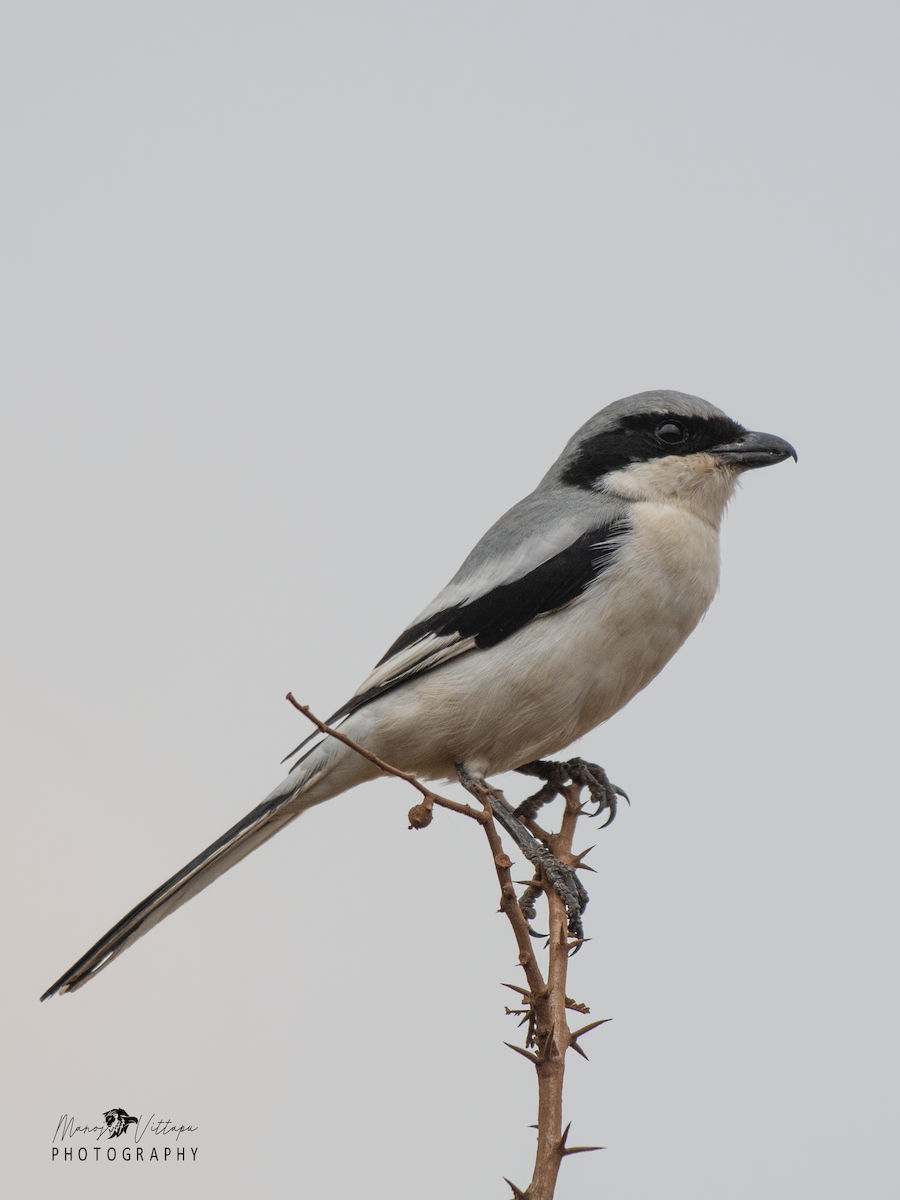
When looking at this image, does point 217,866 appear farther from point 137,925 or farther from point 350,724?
point 350,724

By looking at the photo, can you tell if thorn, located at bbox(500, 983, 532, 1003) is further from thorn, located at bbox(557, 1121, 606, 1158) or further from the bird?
the bird

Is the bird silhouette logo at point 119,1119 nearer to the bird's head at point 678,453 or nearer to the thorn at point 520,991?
the thorn at point 520,991

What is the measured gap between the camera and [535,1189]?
5.81ft

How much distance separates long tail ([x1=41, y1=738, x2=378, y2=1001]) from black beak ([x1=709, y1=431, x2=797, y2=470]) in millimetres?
1718

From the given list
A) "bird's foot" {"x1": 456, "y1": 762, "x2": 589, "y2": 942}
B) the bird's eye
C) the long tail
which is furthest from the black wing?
"bird's foot" {"x1": 456, "y1": 762, "x2": 589, "y2": 942}

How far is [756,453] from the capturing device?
4320 millimetres

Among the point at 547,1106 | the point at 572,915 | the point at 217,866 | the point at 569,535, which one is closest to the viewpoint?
the point at 547,1106

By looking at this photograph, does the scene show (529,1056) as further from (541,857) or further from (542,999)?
(541,857)

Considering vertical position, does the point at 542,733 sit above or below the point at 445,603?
below

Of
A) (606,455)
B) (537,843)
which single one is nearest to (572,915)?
(537,843)

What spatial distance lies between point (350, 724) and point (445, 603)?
54 cm

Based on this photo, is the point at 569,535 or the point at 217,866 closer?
the point at 217,866

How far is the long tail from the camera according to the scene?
3490 mm

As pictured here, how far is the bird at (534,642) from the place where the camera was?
12.8ft
